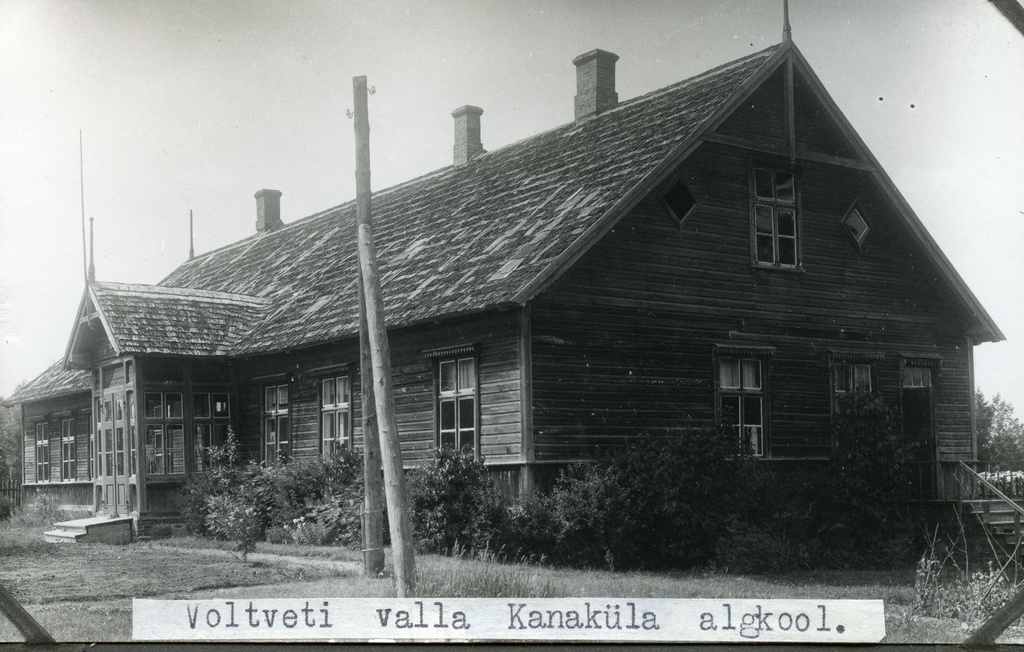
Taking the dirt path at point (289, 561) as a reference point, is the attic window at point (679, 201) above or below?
above

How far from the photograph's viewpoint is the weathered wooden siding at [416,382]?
46.9 ft

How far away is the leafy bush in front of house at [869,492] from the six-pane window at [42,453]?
1755 centimetres

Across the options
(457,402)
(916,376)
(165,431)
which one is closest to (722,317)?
(457,402)

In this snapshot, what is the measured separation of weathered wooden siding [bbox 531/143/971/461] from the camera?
14.3m

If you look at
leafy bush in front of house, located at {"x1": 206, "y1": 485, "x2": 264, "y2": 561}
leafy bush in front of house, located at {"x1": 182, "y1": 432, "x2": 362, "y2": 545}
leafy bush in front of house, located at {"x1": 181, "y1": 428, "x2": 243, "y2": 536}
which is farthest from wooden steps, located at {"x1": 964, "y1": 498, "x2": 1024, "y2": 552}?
leafy bush in front of house, located at {"x1": 181, "y1": 428, "x2": 243, "y2": 536}

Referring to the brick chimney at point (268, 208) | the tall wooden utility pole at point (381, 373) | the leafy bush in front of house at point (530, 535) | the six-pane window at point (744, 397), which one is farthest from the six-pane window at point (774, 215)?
the tall wooden utility pole at point (381, 373)

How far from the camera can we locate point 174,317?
18766mm

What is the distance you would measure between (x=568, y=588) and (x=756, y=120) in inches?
316

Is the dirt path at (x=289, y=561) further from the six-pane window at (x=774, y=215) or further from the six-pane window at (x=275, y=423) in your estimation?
the six-pane window at (x=774, y=215)

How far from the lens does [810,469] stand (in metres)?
16.2

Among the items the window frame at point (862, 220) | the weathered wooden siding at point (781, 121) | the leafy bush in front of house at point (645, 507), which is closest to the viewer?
the leafy bush in front of house at point (645, 507)

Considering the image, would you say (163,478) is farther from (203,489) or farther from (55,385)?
(55,385)

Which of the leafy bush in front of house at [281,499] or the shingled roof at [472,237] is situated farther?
the leafy bush in front of house at [281,499]
